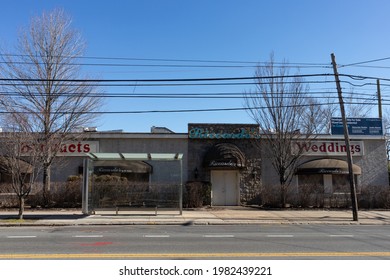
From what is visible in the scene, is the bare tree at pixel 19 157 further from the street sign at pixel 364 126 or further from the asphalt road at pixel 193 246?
the street sign at pixel 364 126

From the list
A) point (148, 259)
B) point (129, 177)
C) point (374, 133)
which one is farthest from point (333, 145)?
point (148, 259)

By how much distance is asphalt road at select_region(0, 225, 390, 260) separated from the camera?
855 centimetres

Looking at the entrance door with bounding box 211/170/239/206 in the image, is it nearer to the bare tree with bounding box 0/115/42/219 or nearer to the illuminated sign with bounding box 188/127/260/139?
the illuminated sign with bounding box 188/127/260/139

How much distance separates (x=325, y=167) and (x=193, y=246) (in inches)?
720

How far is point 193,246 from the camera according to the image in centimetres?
999

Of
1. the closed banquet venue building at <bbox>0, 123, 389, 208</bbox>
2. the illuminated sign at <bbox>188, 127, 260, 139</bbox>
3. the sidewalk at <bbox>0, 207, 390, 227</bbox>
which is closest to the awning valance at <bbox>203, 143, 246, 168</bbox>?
the closed banquet venue building at <bbox>0, 123, 389, 208</bbox>

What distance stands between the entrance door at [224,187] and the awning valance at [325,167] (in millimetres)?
4745

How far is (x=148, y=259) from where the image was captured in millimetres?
8078

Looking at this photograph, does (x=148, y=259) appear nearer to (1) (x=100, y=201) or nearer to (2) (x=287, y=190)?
(1) (x=100, y=201)

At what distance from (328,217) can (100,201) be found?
12.3 m

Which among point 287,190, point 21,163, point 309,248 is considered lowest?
point 309,248

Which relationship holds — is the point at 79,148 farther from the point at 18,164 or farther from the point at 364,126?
the point at 364,126

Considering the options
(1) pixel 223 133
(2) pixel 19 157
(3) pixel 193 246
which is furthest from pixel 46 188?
(3) pixel 193 246

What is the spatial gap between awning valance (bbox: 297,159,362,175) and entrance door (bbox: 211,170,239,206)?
4745 mm
